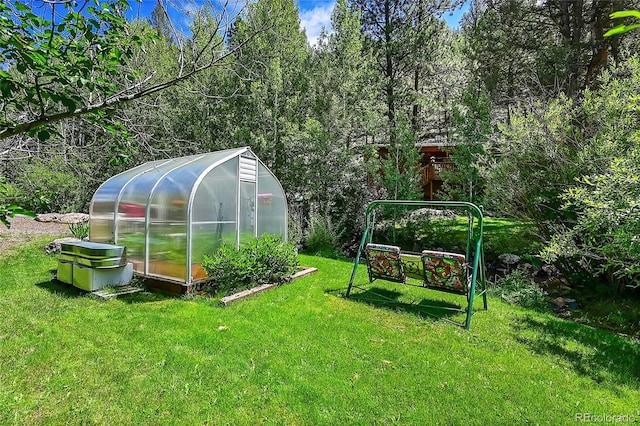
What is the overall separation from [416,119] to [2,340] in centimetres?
1579

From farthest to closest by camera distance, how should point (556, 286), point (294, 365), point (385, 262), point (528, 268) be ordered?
point (528, 268)
point (556, 286)
point (385, 262)
point (294, 365)

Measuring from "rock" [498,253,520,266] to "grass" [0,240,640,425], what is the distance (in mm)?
4048

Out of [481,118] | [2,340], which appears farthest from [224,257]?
[481,118]

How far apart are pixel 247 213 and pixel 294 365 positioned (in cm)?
377

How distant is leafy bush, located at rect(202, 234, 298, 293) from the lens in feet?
18.1

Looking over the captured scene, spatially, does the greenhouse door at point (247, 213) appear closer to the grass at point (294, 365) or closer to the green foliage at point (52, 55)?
the grass at point (294, 365)

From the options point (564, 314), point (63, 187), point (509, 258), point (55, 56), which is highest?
point (55, 56)

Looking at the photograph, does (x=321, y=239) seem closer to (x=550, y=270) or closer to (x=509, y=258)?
(x=509, y=258)

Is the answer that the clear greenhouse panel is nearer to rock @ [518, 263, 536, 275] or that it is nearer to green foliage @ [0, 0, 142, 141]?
green foliage @ [0, 0, 142, 141]

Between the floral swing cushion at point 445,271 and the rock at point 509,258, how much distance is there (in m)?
5.36

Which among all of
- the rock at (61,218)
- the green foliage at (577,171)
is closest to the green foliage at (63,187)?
the rock at (61,218)

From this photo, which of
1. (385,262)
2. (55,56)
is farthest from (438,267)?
(55,56)

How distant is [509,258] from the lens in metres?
8.96

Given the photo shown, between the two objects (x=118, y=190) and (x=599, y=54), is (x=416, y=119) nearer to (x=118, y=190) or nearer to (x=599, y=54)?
(x=599, y=54)
